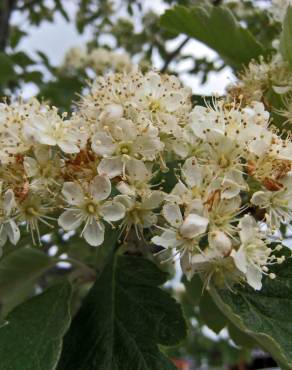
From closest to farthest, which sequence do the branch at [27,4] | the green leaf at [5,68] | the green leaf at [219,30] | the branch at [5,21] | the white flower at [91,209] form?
the white flower at [91,209]
the green leaf at [219,30]
the green leaf at [5,68]
the branch at [5,21]
the branch at [27,4]

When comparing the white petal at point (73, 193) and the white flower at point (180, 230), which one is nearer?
the white flower at point (180, 230)

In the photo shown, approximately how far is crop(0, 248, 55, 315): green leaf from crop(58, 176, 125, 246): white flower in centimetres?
50

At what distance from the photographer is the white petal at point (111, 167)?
0.97m

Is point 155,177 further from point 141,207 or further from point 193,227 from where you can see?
point 193,227

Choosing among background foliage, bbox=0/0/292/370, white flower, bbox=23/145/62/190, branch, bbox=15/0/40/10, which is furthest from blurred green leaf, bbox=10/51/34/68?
white flower, bbox=23/145/62/190

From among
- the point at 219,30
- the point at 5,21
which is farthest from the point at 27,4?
the point at 219,30

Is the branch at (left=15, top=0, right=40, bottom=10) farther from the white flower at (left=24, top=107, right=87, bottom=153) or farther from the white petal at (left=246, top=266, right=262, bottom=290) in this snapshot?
the white petal at (left=246, top=266, right=262, bottom=290)

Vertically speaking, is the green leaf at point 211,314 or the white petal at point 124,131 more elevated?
the white petal at point 124,131

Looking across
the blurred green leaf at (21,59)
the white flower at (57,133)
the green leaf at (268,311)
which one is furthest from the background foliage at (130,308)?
the blurred green leaf at (21,59)

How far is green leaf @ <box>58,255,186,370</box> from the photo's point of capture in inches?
41.9

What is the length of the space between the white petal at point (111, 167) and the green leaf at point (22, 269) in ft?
1.85

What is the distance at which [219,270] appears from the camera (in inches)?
36.2

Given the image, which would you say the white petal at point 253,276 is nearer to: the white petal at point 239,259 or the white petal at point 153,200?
the white petal at point 239,259

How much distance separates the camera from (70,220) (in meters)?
1.01
